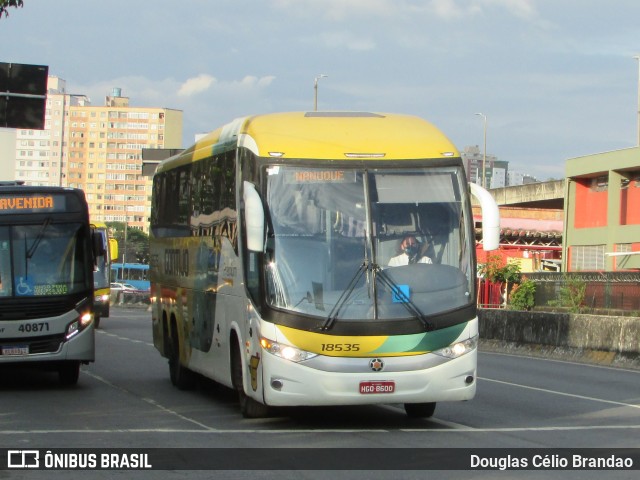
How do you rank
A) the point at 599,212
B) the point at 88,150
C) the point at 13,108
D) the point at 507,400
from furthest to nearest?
1. the point at 88,150
2. the point at 599,212
3. the point at 13,108
4. the point at 507,400

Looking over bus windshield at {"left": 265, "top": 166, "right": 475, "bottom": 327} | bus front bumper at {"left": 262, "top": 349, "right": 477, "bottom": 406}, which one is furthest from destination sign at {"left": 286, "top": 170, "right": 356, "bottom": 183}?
bus front bumper at {"left": 262, "top": 349, "right": 477, "bottom": 406}

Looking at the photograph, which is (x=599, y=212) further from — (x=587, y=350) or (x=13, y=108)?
(x=13, y=108)

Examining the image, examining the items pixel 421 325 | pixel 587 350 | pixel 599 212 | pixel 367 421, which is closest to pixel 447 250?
pixel 421 325

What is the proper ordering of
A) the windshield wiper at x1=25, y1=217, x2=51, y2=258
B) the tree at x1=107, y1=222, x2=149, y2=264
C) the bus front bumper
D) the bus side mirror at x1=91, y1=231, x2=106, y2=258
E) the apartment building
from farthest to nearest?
the apartment building, the tree at x1=107, y1=222, x2=149, y2=264, the bus side mirror at x1=91, y1=231, x2=106, y2=258, the windshield wiper at x1=25, y1=217, x2=51, y2=258, the bus front bumper

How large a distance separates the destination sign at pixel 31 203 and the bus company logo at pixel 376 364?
24.3ft

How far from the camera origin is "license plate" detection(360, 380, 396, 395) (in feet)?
39.6

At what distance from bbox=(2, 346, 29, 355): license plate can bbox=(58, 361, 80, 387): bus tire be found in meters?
0.96

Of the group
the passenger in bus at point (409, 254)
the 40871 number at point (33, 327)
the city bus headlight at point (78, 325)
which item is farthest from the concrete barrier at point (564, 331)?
the passenger in bus at point (409, 254)

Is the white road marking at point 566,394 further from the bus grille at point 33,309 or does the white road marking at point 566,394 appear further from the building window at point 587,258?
the building window at point 587,258

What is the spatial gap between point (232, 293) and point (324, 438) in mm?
2555

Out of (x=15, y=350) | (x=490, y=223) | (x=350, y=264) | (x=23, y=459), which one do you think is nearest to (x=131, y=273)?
(x=15, y=350)

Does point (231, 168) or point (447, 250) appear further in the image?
point (231, 168)

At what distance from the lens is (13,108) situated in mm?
25078

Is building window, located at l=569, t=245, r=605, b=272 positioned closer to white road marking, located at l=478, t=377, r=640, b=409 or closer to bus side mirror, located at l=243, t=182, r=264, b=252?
white road marking, located at l=478, t=377, r=640, b=409
